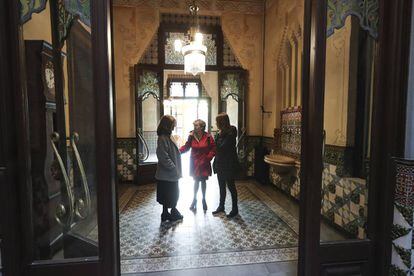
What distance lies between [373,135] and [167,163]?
2.14 metres

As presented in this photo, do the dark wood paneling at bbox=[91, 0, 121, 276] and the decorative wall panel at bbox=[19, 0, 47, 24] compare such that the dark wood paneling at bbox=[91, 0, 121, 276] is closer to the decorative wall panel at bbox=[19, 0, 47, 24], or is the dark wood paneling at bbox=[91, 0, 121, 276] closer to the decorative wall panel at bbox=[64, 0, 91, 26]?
the decorative wall panel at bbox=[64, 0, 91, 26]

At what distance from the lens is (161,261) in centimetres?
233

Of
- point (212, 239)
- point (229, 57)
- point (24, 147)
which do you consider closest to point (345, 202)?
point (212, 239)

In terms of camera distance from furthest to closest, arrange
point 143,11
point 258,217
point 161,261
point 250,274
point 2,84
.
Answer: point 143,11, point 258,217, point 161,261, point 250,274, point 2,84

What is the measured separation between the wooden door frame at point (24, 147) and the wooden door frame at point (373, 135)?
113 centimetres

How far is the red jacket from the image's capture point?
346 centimetres

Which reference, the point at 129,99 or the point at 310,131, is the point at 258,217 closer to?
the point at 310,131

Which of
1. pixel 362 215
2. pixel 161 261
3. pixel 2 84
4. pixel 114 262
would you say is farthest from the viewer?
pixel 161 261

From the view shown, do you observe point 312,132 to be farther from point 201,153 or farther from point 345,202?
point 201,153

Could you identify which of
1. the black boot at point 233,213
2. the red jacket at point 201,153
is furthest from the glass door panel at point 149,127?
the black boot at point 233,213

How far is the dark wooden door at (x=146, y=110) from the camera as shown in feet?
16.6

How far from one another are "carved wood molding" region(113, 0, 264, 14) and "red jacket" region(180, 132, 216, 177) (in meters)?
3.15

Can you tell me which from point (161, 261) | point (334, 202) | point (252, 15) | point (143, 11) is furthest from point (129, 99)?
point (334, 202)

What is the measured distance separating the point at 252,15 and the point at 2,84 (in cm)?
510
